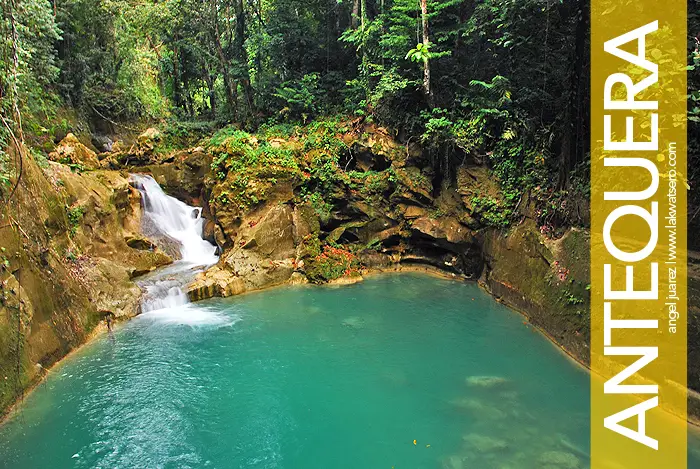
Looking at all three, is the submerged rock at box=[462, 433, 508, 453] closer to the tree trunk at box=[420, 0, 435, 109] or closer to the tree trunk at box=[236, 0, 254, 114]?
the tree trunk at box=[420, 0, 435, 109]

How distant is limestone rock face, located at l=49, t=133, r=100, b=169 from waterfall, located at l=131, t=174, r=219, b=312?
1.48 m

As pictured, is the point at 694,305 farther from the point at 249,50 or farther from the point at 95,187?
the point at 249,50

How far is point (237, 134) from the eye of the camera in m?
14.0

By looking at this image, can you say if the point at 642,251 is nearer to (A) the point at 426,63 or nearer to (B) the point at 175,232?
(A) the point at 426,63

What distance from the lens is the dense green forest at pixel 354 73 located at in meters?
8.52

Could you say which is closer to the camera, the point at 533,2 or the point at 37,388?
the point at 37,388

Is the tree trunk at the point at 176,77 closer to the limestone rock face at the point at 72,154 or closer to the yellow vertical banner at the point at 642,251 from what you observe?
the limestone rock face at the point at 72,154

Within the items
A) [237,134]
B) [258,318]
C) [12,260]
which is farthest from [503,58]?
[12,260]

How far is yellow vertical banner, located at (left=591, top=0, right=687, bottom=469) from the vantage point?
5.30m

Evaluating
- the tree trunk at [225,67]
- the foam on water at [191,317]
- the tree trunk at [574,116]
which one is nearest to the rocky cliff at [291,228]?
the foam on water at [191,317]

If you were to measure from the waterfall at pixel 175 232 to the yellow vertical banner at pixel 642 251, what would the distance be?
29.8ft

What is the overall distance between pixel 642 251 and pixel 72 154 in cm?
1577

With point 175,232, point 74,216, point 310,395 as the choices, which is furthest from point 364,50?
point 310,395

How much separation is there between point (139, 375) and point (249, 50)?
15818mm
